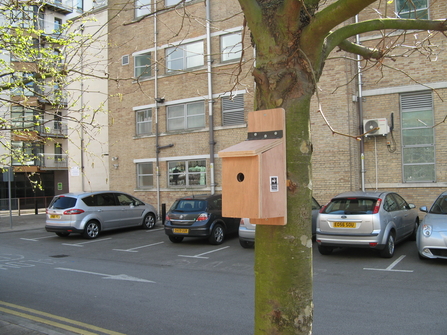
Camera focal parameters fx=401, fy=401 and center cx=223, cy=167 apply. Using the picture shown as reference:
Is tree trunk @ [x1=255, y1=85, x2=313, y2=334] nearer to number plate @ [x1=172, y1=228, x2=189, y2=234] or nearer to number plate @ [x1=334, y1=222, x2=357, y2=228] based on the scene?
number plate @ [x1=334, y1=222, x2=357, y2=228]

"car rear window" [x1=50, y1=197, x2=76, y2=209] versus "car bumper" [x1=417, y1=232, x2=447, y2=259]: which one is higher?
"car rear window" [x1=50, y1=197, x2=76, y2=209]

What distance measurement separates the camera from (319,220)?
991 centimetres

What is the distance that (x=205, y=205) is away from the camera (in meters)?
12.6

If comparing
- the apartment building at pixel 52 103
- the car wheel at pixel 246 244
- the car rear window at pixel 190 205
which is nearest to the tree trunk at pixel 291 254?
the apartment building at pixel 52 103

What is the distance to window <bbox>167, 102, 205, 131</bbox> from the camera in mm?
18828

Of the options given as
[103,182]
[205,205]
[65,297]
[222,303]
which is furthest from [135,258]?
[103,182]

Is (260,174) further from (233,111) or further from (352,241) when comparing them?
(233,111)

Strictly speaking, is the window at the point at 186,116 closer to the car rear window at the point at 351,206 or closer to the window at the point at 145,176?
the window at the point at 145,176

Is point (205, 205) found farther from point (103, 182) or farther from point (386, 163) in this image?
point (103, 182)

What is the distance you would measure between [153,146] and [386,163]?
11045mm

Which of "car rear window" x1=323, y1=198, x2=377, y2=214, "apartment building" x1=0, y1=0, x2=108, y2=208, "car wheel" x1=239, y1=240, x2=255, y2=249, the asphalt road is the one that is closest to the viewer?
the asphalt road

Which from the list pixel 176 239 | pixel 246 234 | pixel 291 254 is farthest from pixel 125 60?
pixel 291 254

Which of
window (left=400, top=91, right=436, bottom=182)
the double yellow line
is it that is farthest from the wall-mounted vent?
the double yellow line

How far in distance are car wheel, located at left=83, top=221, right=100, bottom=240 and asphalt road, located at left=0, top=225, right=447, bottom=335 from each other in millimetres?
2353
